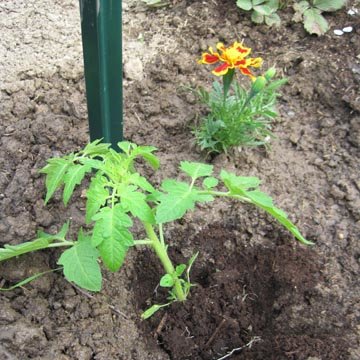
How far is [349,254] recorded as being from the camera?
1.95m

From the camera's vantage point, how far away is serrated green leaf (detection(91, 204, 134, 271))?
134 centimetres

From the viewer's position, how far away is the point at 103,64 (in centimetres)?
167

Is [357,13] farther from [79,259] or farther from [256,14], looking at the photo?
[79,259]

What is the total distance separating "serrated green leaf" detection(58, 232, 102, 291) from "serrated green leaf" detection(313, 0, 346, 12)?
5.90 ft

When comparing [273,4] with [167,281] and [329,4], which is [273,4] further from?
[167,281]

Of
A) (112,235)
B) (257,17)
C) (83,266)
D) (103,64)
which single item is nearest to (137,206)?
(112,235)

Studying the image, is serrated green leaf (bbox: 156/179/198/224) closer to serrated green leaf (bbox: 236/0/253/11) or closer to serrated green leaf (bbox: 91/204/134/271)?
serrated green leaf (bbox: 91/204/134/271)

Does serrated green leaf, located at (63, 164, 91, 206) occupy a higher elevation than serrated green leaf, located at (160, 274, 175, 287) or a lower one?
higher

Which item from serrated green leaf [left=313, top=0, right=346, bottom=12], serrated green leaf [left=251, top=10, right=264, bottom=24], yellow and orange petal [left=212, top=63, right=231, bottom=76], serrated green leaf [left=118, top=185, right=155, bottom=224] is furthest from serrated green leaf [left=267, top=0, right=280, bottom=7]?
serrated green leaf [left=118, top=185, right=155, bottom=224]

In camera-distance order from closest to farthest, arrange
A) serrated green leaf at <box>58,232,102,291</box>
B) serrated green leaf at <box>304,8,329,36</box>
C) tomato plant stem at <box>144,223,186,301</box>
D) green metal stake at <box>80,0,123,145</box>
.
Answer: serrated green leaf at <box>58,232,102,291</box> < green metal stake at <box>80,0,123,145</box> < tomato plant stem at <box>144,223,186,301</box> < serrated green leaf at <box>304,8,329,36</box>

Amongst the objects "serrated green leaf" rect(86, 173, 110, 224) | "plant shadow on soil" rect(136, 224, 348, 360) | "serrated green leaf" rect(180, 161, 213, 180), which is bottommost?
"plant shadow on soil" rect(136, 224, 348, 360)

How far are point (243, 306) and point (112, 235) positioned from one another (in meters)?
0.70

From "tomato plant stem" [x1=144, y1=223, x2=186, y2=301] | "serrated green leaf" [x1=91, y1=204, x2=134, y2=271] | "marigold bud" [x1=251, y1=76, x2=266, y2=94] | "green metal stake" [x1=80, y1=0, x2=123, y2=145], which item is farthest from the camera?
"marigold bud" [x1=251, y1=76, x2=266, y2=94]

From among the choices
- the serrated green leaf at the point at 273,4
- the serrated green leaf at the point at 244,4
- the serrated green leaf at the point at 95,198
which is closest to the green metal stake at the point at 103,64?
the serrated green leaf at the point at 95,198
